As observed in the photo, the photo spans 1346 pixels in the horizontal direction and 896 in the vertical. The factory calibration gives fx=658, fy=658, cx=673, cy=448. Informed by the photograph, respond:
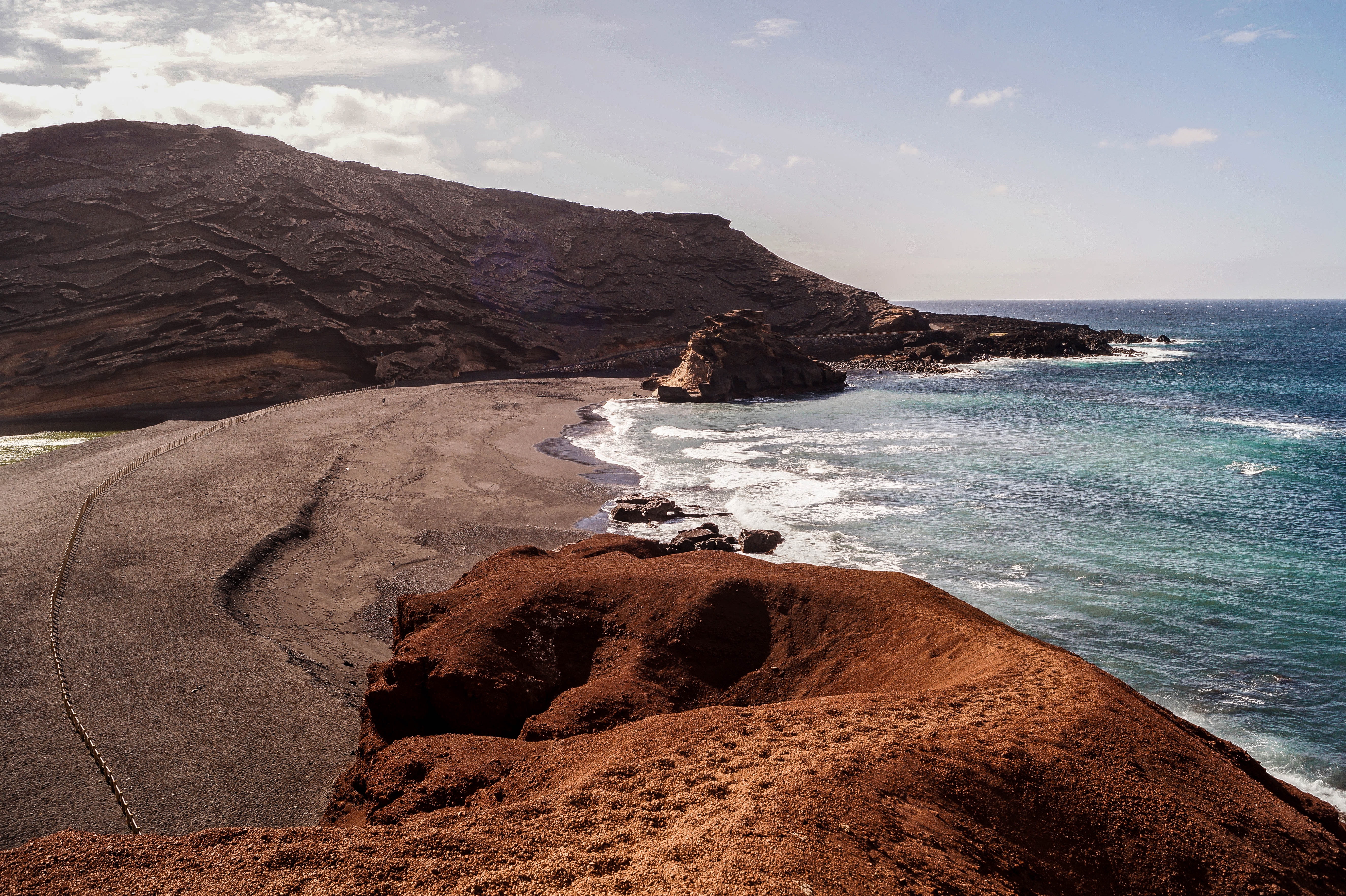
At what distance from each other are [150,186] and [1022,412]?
6010 centimetres

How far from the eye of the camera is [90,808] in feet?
24.5

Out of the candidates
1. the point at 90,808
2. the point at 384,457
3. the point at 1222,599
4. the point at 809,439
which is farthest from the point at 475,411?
the point at 1222,599

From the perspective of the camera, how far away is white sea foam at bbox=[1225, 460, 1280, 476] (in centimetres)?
2433

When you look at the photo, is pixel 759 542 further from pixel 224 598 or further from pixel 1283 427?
pixel 1283 427

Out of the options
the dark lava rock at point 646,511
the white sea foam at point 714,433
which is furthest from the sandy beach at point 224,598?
the white sea foam at point 714,433

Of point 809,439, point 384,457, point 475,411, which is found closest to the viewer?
point 384,457

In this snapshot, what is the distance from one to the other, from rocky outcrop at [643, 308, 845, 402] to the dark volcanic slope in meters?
16.1

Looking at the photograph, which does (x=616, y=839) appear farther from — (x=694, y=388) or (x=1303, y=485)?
(x=694, y=388)

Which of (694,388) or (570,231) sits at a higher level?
(570,231)

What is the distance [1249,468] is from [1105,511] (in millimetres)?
9810

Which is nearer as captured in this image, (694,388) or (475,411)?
(475,411)

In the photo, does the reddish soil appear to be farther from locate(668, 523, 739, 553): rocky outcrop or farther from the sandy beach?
locate(668, 523, 739, 553): rocky outcrop

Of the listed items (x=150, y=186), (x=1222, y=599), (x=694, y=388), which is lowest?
(x=1222, y=599)

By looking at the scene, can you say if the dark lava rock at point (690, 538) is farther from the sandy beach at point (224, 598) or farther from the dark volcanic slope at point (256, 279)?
the dark volcanic slope at point (256, 279)
